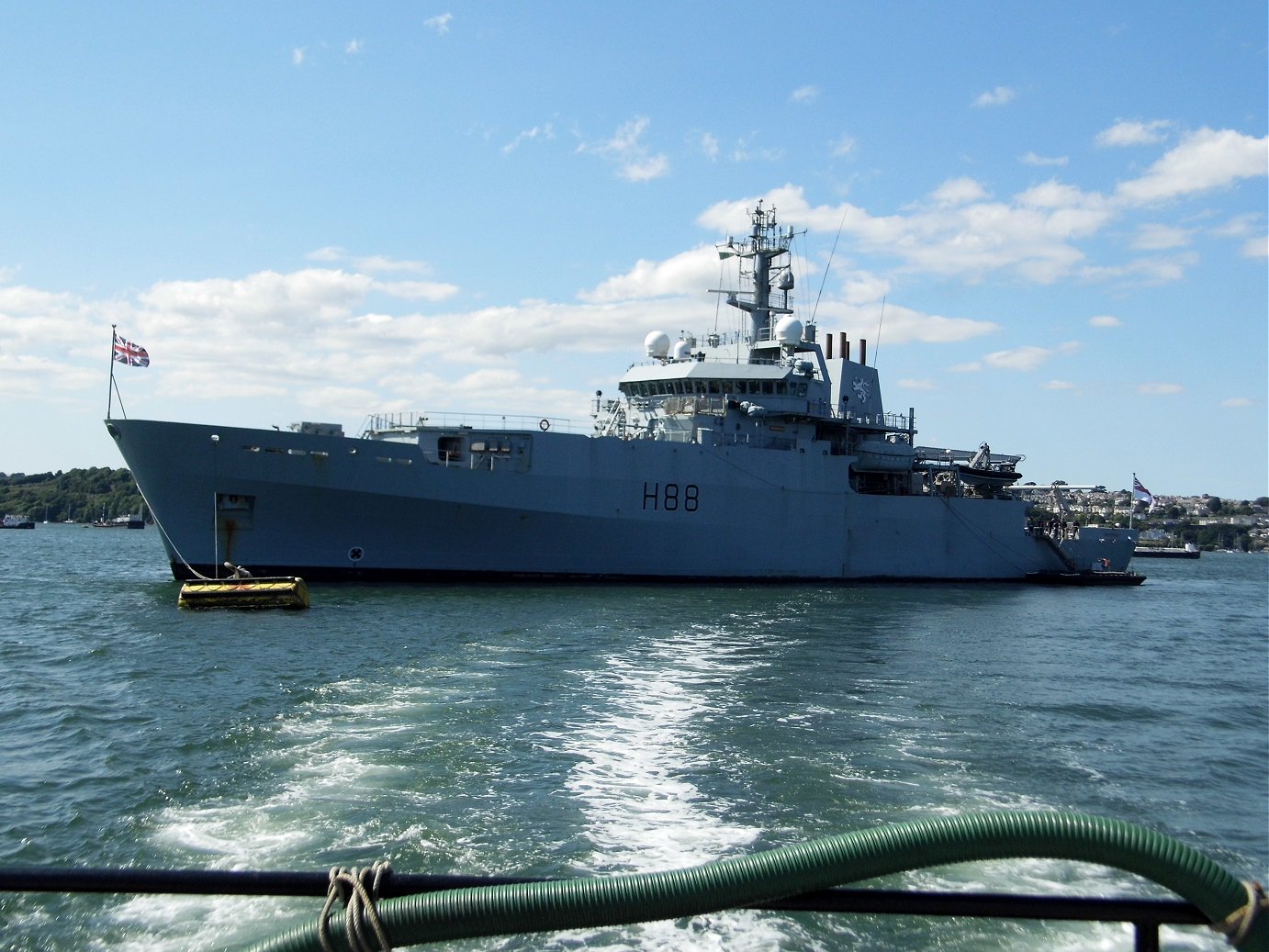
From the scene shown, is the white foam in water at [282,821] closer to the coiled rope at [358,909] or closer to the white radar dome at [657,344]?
the coiled rope at [358,909]

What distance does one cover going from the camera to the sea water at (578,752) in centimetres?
641

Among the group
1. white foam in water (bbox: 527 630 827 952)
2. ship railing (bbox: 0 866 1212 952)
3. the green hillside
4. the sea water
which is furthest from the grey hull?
the green hillside

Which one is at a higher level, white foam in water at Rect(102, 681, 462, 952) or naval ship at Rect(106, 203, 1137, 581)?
naval ship at Rect(106, 203, 1137, 581)

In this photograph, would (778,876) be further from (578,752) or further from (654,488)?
(654,488)

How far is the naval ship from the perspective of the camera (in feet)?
71.8

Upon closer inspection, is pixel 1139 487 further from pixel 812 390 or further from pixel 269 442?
pixel 269 442

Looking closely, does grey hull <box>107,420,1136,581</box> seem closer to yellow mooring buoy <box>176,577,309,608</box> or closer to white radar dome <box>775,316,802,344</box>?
yellow mooring buoy <box>176,577,309,608</box>

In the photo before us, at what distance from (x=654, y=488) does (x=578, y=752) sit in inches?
630

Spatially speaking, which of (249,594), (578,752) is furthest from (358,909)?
(249,594)

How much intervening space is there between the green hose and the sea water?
13.0 ft

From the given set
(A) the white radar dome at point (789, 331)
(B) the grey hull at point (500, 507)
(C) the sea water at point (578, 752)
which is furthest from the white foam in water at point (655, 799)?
(A) the white radar dome at point (789, 331)

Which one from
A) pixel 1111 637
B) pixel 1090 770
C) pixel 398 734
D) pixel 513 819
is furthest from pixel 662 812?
pixel 1111 637

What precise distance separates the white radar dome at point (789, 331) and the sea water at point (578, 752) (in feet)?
40.7

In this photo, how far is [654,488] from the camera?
25141 millimetres
